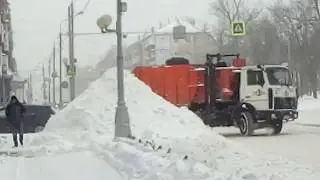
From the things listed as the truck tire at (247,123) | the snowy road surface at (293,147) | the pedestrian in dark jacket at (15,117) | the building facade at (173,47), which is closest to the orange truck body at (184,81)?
the truck tire at (247,123)

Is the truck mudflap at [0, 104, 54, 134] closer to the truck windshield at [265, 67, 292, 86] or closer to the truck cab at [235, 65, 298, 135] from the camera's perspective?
the truck cab at [235, 65, 298, 135]

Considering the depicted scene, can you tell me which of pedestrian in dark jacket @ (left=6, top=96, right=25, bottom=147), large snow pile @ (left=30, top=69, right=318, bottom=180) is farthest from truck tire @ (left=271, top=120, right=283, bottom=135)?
pedestrian in dark jacket @ (left=6, top=96, right=25, bottom=147)

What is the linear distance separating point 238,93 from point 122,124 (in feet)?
32.0

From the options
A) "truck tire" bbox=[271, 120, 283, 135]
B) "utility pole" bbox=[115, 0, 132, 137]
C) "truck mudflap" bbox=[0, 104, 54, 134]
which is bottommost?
"truck tire" bbox=[271, 120, 283, 135]

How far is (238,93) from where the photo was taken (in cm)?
2920

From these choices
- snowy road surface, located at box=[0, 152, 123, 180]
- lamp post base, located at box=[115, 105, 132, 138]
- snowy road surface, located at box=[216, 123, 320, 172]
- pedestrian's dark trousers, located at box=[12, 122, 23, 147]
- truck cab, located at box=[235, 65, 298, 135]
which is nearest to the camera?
snowy road surface, located at box=[0, 152, 123, 180]

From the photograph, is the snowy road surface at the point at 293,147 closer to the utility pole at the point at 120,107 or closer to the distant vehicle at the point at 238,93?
the distant vehicle at the point at 238,93

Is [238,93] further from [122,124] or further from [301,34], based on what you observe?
[301,34]

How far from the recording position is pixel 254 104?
29.0m

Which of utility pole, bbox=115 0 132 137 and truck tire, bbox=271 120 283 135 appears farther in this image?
truck tire, bbox=271 120 283 135

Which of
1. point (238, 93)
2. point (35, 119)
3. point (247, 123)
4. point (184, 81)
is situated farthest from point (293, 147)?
point (35, 119)

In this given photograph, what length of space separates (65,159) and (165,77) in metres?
14.7

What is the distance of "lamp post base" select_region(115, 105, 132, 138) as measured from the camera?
20.5 meters

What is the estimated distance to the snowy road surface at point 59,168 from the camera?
13706 millimetres
